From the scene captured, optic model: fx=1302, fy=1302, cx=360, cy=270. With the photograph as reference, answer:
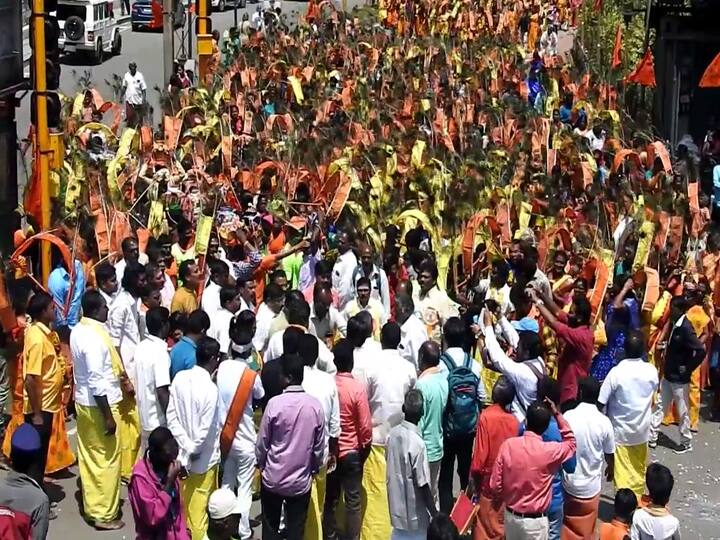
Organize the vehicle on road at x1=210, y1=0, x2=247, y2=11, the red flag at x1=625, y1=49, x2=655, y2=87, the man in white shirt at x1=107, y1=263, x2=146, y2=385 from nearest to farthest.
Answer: the man in white shirt at x1=107, y1=263, x2=146, y2=385 < the red flag at x1=625, y1=49, x2=655, y2=87 < the vehicle on road at x1=210, y1=0, x2=247, y2=11

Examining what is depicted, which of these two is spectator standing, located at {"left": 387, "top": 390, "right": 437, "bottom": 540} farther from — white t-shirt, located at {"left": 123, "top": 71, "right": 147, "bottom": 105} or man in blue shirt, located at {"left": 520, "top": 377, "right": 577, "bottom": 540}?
white t-shirt, located at {"left": 123, "top": 71, "right": 147, "bottom": 105}

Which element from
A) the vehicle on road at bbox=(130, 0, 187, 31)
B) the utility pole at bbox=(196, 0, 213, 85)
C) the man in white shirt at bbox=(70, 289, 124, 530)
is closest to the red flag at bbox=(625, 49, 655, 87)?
the utility pole at bbox=(196, 0, 213, 85)

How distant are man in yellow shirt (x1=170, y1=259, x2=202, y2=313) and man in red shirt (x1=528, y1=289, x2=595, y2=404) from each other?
2.32 m

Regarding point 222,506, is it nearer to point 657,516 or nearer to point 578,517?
point 657,516

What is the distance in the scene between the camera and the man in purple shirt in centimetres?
696

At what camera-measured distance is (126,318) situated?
856cm

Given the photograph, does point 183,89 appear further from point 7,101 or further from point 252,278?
point 252,278

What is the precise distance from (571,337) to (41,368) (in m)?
3.42

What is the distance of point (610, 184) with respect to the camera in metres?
12.6

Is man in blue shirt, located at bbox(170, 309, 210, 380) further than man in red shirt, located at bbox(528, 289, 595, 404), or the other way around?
man in red shirt, located at bbox(528, 289, 595, 404)

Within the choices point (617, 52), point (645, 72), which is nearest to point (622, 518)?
point (645, 72)

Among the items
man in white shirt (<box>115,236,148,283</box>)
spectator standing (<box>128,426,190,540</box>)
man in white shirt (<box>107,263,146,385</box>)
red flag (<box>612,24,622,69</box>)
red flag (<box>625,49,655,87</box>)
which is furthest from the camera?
red flag (<box>612,24,622,69</box>)

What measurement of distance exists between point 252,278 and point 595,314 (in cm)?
266

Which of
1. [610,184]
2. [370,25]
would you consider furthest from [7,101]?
[370,25]
